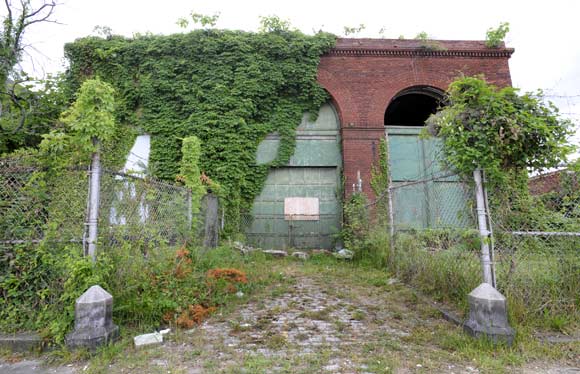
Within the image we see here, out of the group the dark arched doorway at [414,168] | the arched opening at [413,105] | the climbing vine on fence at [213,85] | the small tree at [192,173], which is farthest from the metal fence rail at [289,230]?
the arched opening at [413,105]

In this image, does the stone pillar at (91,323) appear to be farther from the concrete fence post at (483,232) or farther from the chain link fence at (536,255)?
the chain link fence at (536,255)

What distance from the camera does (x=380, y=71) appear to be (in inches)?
487

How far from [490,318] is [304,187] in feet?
29.3

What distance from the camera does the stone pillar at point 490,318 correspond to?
3371 millimetres

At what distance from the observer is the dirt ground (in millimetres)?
3016

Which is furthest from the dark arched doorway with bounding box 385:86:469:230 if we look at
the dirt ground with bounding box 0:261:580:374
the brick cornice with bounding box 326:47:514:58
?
the dirt ground with bounding box 0:261:580:374

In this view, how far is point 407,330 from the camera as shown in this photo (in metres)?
3.99

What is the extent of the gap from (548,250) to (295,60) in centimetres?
1020

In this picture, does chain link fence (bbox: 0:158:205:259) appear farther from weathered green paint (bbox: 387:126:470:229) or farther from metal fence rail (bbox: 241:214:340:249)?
weathered green paint (bbox: 387:126:470:229)

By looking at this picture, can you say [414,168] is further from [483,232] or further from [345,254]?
[483,232]

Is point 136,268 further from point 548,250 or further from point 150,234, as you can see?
point 548,250

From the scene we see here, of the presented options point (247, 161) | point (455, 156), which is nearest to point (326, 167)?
point (247, 161)

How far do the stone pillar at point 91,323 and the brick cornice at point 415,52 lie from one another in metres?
11.5

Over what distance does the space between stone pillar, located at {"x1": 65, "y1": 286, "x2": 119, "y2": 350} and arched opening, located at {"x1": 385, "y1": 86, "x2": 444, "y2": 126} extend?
12.0 meters
